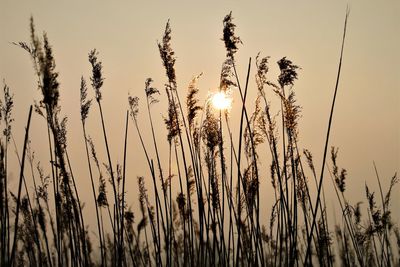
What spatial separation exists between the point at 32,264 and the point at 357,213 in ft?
12.0

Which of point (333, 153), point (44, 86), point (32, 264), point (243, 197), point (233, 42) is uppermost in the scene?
point (233, 42)

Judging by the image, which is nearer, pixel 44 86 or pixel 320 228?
pixel 44 86

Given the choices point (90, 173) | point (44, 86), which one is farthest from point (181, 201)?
point (44, 86)

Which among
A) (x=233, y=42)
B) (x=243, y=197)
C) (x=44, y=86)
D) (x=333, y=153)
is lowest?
(x=243, y=197)

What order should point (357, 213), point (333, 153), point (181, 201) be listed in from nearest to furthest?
point (181, 201)
point (333, 153)
point (357, 213)

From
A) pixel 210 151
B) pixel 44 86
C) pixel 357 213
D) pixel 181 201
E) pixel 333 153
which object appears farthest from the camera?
pixel 357 213

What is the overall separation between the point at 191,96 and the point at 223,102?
0.93 feet

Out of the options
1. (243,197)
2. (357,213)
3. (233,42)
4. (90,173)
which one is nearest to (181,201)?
(243,197)

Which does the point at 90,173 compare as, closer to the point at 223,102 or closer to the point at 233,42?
the point at 223,102

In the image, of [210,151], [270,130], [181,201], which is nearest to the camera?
[270,130]

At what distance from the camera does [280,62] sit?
276 centimetres

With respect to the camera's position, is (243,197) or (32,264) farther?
(32,264)

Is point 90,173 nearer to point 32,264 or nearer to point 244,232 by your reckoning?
point 32,264

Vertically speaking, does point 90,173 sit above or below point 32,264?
above
